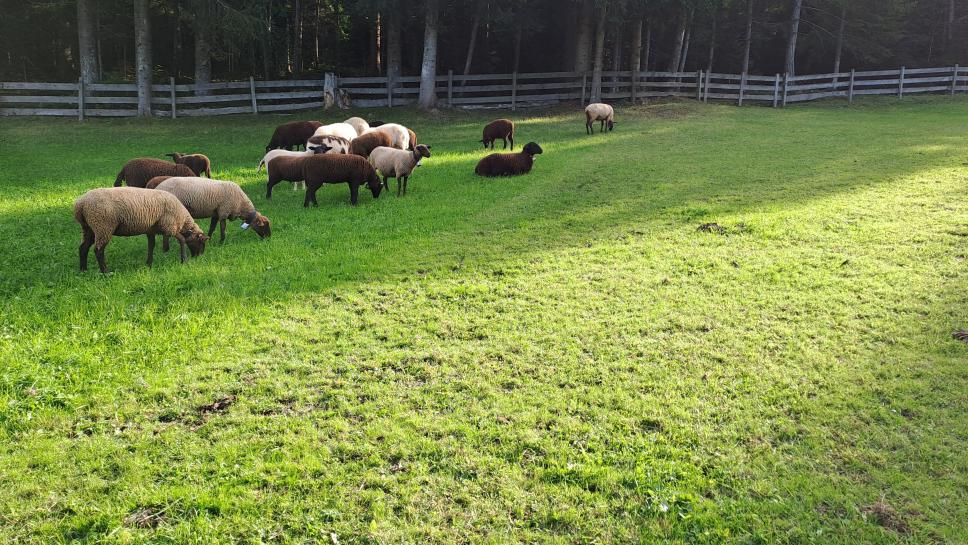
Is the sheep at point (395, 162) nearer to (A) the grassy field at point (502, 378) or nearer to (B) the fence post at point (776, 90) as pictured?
(A) the grassy field at point (502, 378)

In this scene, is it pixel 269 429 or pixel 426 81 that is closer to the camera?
pixel 269 429

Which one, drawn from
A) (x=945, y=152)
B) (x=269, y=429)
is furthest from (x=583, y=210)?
(x=945, y=152)

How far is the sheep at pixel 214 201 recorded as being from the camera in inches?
353

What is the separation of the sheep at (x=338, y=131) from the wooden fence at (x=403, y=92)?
11047 millimetres

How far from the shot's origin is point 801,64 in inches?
1610

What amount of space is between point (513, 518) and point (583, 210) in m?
7.63

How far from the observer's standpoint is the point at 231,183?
30.6ft

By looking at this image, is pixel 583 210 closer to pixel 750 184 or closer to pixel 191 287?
pixel 750 184

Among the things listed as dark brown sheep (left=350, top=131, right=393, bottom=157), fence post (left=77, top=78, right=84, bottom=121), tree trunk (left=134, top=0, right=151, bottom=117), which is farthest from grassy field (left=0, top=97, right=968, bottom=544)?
fence post (left=77, top=78, right=84, bottom=121)

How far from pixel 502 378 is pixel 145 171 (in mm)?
8903

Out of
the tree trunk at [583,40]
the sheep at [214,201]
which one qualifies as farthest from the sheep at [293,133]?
the tree trunk at [583,40]

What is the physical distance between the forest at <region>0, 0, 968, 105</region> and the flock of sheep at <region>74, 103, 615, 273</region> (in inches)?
525

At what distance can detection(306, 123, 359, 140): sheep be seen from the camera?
47.8 ft

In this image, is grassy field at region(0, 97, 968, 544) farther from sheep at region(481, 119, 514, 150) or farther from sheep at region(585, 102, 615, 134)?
sheep at region(585, 102, 615, 134)
